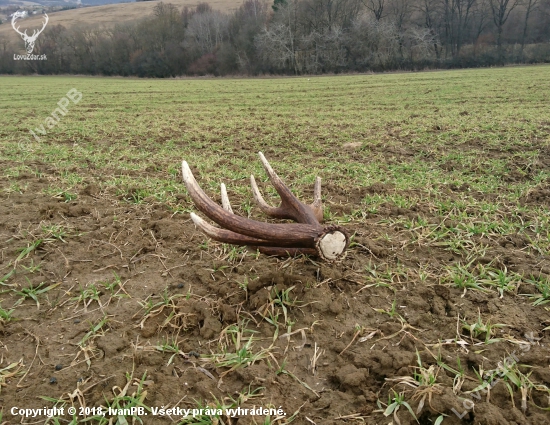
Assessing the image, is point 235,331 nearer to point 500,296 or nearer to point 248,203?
point 500,296

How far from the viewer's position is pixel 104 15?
8006 cm

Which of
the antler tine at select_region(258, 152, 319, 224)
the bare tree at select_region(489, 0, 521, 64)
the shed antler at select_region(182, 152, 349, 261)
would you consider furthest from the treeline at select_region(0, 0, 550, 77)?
the shed antler at select_region(182, 152, 349, 261)

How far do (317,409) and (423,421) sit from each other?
0.49 meters

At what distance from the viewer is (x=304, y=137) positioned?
8.59 m

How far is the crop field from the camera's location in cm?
193

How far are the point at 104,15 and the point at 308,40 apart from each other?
56139 millimetres

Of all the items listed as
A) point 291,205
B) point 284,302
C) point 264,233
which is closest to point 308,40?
point 291,205

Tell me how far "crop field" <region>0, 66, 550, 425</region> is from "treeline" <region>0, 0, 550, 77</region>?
1507 inches

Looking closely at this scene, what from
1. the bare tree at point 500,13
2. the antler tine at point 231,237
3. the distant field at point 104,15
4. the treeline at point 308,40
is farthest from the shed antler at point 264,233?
the distant field at point 104,15

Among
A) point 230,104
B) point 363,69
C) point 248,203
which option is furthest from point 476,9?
point 248,203

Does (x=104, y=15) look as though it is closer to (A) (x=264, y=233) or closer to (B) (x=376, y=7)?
(B) (x=376, y=7)

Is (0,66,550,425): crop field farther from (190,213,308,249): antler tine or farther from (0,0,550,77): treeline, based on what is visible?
(0,0,550,77): treeline

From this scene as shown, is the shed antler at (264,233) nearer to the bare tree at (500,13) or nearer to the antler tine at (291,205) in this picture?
the antler tine at (291,205)

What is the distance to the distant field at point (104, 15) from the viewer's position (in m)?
72.4
